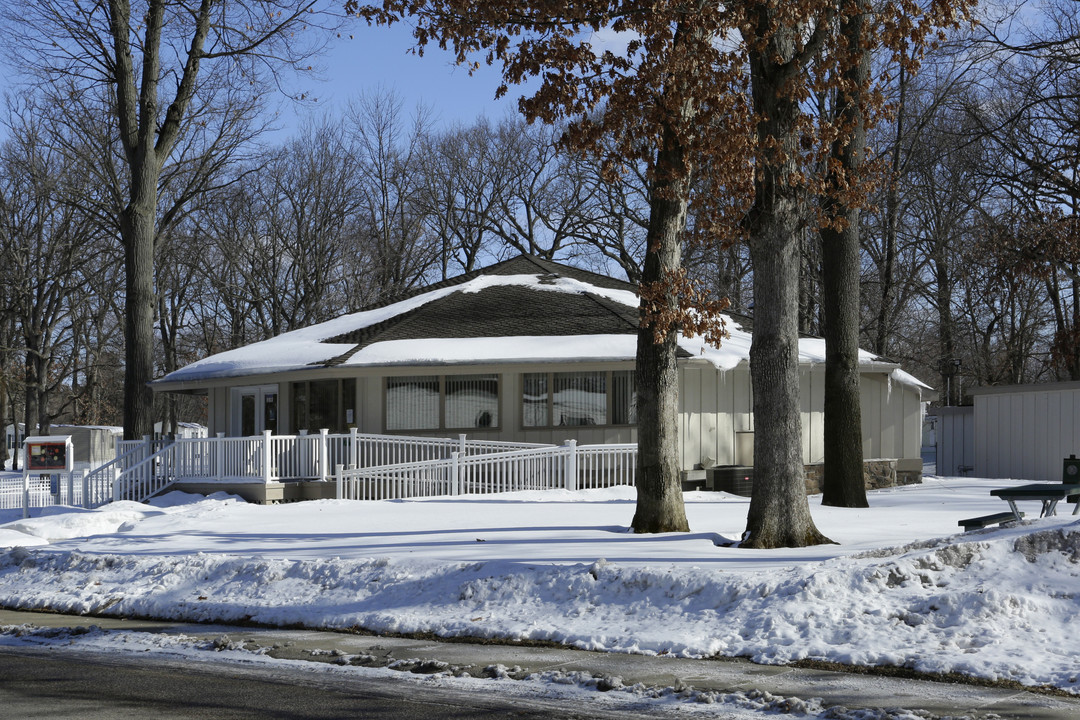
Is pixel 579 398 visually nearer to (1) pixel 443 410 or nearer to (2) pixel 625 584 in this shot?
(1) pixel 443 410

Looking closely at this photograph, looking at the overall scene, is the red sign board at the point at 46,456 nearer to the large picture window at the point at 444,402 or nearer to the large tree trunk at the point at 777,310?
the large picture window at the point at 444,402

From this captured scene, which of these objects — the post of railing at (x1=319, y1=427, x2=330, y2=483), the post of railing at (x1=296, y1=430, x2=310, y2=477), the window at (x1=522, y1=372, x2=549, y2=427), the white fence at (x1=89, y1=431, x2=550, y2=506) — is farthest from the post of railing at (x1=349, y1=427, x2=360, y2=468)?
the window at (x1=522, y1=372, x2=549, y2=427)

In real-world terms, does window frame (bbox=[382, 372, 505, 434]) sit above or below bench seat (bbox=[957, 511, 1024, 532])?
above

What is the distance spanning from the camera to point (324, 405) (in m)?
25.2

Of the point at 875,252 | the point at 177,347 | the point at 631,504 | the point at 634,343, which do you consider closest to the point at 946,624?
the point at 631,504

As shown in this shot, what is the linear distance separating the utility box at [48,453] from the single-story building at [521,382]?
4693 millimetres

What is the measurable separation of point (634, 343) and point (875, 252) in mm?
19478

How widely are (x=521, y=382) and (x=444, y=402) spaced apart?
1741 mm

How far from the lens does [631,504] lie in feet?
59.7

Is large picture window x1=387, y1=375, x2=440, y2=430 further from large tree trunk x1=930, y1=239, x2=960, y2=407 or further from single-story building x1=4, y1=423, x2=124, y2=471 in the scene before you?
single-story building x1=4, y1=423, x2=124, y2=471

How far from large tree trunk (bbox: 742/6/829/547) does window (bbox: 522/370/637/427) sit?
1242 centimetres

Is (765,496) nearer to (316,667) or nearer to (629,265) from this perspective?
(316,667)

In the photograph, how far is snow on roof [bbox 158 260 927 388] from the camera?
22.9 metres

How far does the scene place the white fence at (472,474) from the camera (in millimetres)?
20547
